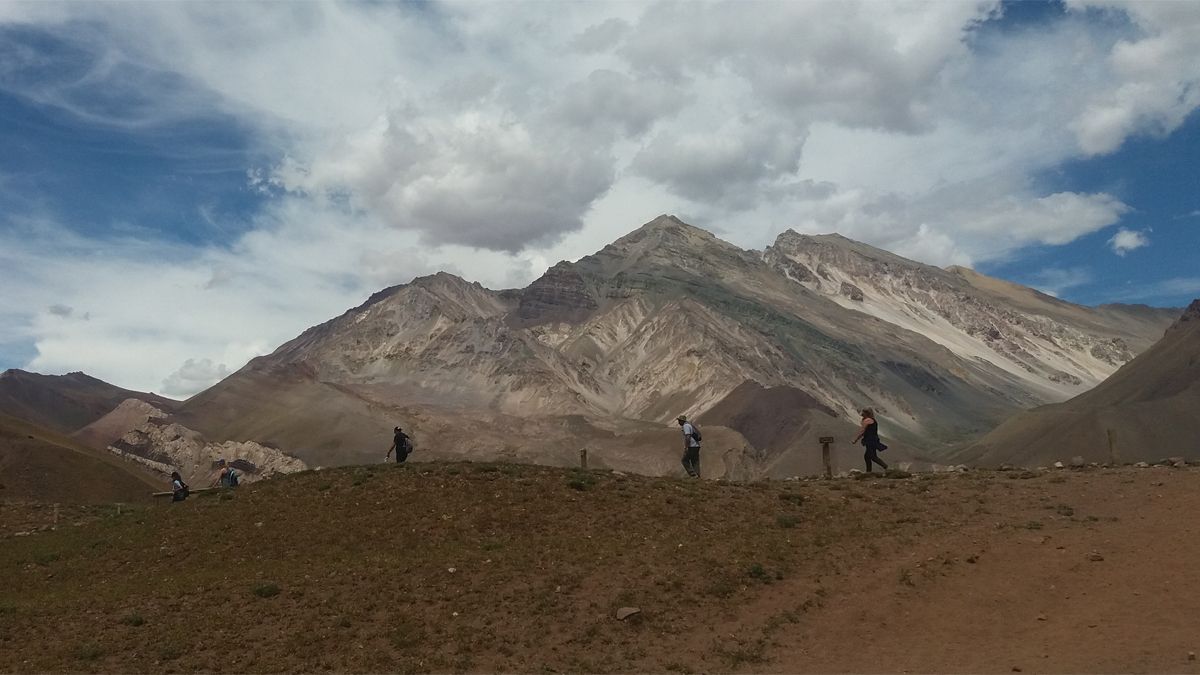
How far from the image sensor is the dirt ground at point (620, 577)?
16.2 m

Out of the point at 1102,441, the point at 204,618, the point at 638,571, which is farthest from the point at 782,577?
the point at 1102,441

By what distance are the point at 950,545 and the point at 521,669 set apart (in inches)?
407

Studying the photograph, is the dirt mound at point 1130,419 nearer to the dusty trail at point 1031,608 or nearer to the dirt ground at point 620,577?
the dirt ground at point 620,577

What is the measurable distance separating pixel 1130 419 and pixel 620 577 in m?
126

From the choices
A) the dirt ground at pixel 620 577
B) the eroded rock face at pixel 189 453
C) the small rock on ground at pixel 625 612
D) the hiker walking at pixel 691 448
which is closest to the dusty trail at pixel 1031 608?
the dirt ground at pixel 620 577

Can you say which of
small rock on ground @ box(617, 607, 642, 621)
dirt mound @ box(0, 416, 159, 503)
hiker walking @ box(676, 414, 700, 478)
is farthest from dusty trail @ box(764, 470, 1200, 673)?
dirt mound @ box(0, 416, 159, 503)

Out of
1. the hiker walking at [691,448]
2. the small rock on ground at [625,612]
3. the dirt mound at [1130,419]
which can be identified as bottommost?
the small rock on ground at [625,612]

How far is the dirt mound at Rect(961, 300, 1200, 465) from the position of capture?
116938 millimetres

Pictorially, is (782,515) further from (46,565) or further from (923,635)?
(46,565)

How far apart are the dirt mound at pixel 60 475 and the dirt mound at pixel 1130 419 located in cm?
10358

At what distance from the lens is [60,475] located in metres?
76.2

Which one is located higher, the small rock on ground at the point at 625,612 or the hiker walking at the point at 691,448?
the hiker walking at the point at 691,448

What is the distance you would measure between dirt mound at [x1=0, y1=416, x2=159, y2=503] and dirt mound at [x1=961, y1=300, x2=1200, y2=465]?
340 ft

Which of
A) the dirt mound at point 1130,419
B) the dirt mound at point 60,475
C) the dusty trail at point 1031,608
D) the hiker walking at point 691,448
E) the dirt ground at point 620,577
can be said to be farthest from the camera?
the dirt mound at point 1130,419
